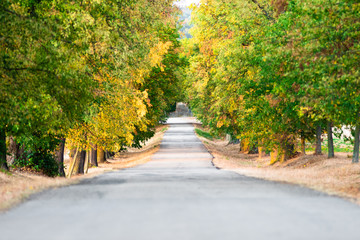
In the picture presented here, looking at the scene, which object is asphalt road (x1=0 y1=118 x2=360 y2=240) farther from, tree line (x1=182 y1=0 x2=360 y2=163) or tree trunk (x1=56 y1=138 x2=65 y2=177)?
tree trunk (x1=56 y1=138 x2=65 y2=177)

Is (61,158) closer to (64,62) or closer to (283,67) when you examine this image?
(283,67)

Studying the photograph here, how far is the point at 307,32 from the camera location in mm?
13000

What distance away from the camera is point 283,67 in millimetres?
19094

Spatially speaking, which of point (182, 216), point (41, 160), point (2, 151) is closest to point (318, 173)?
point (2, 151)

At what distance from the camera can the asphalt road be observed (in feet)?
21.1

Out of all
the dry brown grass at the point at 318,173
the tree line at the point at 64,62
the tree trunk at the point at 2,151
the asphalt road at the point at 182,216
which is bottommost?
the dry brown grass at the point at 318,173

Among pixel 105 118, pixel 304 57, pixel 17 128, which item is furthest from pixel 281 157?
pixel 17 128

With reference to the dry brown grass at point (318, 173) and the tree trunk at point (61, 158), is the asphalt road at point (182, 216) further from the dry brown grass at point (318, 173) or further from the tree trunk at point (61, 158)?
the tree trunk at point (61, 158)

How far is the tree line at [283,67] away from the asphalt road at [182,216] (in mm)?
3401

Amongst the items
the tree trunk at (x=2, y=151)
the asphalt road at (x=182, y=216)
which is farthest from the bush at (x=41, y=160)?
the asphalt road at (x=182, y=216)

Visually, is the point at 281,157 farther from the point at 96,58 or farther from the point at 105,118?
the point at 96,58

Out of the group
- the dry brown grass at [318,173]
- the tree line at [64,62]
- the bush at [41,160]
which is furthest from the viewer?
the bush at [41,160]

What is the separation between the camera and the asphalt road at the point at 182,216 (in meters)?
6.43

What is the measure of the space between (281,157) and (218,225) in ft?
79.9
